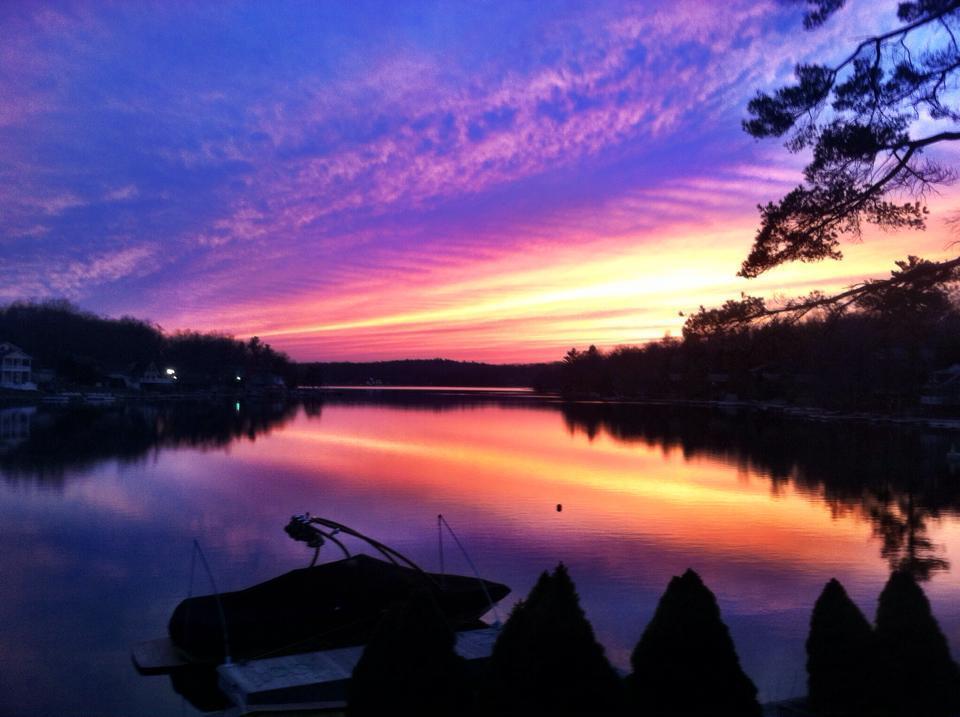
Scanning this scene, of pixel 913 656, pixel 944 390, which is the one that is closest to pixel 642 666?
pixel 913 656

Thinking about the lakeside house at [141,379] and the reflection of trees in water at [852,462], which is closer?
the reflection of trees in water at [852,462]

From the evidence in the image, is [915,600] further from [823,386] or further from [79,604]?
[823,386]

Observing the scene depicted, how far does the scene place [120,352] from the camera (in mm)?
112250

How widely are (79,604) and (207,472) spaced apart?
14816mm

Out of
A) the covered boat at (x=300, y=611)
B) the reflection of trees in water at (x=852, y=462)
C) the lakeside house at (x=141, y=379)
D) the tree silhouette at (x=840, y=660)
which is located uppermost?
the lakeside house at (x=141, y=379)

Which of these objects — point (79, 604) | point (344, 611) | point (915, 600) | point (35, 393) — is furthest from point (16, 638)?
point (35, 393)

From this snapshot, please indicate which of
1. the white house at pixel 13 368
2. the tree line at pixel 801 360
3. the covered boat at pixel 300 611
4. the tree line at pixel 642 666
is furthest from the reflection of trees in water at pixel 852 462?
the white house at pixel 13 368

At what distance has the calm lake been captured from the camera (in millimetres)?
8984

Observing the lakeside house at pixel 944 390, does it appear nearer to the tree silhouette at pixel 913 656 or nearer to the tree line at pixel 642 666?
the tree silhouette at pixel 913 656

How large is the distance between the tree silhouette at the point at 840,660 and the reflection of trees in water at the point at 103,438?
20.9 metres

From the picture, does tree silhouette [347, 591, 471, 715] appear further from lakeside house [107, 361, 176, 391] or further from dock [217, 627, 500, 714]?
lakeside house [107, 361, 176, 391]

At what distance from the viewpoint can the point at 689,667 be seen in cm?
417

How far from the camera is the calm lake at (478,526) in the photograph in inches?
354

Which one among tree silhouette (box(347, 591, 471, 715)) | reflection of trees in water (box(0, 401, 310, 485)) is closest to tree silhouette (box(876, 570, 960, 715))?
tree silhouette (box(347, 591, 471, 715))
